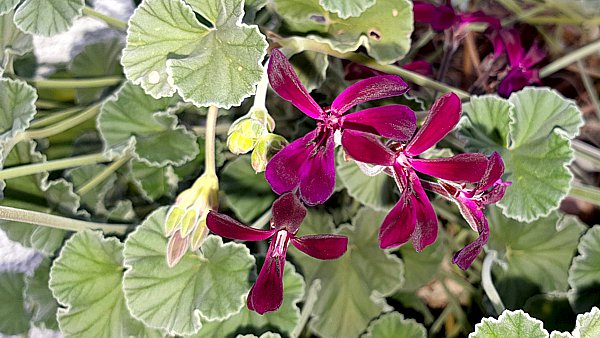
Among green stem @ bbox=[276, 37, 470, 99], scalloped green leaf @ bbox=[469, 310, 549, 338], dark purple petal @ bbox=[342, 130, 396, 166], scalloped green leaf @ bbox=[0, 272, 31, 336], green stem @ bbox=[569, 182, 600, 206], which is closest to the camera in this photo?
dark purple petal @ bbox=[342, 130, 396, 166]

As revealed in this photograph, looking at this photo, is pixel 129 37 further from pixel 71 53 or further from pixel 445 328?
pixel 445 328

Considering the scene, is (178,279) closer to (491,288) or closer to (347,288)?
(347,288)

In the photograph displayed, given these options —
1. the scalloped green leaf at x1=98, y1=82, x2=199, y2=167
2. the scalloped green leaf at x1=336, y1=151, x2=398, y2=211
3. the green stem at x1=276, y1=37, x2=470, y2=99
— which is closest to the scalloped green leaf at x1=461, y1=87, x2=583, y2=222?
the green stem at x1=276, y1=37, x2=470, y2=99

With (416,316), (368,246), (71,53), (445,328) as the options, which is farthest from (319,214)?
(71,53)

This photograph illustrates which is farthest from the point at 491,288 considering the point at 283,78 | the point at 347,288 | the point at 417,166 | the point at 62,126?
the point at 62,126

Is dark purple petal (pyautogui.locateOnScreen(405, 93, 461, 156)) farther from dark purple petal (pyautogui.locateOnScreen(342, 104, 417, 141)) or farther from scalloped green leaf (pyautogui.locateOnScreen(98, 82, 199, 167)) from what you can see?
scalloped green leaf (pyautogui.locateOnScreen(98, 82, 199, 167))
